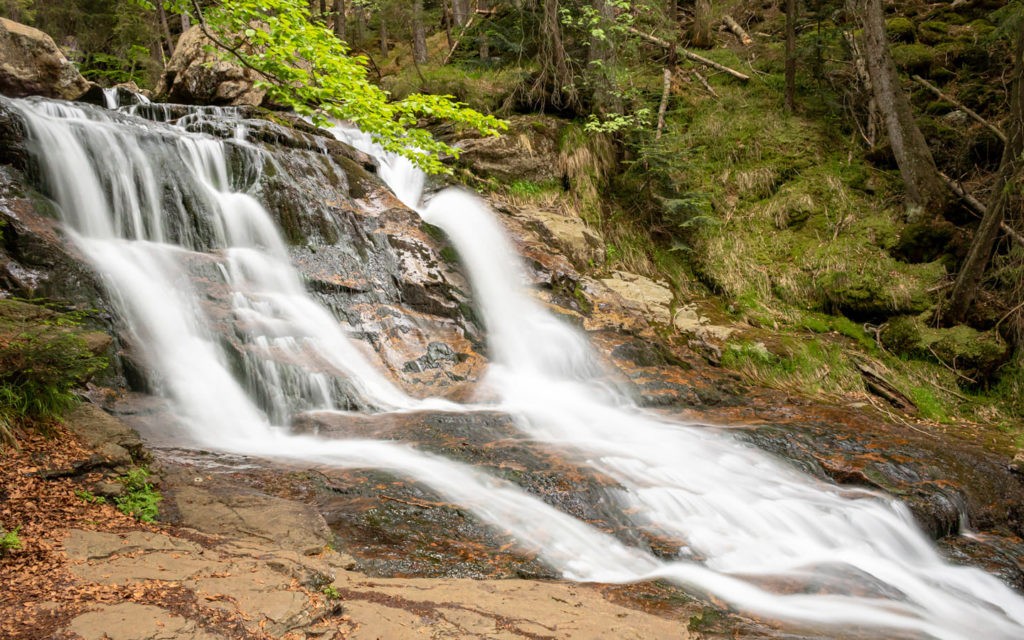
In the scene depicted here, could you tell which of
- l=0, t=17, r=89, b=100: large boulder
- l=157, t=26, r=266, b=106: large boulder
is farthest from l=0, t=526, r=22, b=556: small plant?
l=157, t=26, r=266, b=106: large boulder

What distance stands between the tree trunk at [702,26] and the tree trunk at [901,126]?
23.6 feet

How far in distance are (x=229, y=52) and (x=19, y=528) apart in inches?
165

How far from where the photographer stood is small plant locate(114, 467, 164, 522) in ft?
12.5

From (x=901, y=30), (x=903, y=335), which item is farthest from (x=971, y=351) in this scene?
(x=901, y=30)

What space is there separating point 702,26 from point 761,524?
1726cm

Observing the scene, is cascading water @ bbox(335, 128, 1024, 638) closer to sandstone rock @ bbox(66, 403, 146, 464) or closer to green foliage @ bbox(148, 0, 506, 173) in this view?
green foliage @ bbox(148, 0, 506, 173)

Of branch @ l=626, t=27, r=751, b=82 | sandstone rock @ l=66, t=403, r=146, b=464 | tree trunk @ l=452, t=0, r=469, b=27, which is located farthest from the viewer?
tree trunk @ l=452, t=0, r=469, b=27

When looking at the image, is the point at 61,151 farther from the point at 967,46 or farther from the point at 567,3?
the point at 967,46

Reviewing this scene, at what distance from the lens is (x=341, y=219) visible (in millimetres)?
9539

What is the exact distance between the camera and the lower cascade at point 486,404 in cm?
465

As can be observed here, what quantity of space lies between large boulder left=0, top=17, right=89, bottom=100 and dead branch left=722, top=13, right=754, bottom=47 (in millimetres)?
17752


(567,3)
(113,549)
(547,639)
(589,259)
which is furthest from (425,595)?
(567,3)

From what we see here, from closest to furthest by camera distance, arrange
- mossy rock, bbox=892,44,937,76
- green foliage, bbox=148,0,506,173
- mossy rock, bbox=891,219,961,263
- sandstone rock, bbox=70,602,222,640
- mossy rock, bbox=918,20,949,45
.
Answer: sandstone rock, bbox=70,602,222,640 < green foliage, bbox=148,0,506,173 < mossy rock, bbox=891,219,961,263 < mossy rock, bbox=892,44,937,76 < mossy rock, bbox=918,20,949,45

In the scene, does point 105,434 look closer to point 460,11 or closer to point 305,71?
point 305,71
